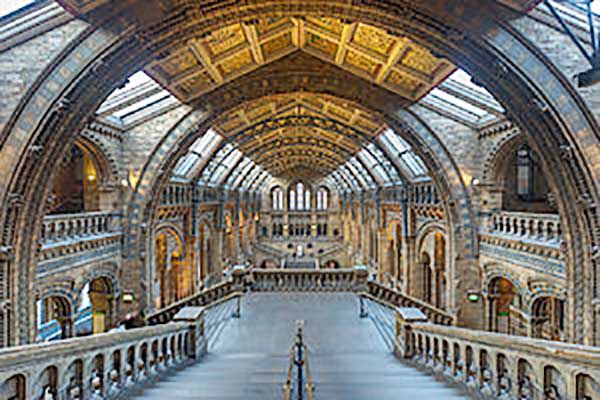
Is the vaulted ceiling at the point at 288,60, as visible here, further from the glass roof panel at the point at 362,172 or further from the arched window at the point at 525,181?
the glass roof panel at the point at 362,172

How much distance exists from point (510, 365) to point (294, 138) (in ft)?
73.0

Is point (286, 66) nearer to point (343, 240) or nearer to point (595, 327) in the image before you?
point (595, 327)

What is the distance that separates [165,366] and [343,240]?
127 ft

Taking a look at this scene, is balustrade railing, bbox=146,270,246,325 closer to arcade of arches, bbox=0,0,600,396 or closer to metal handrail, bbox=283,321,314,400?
arcade of arches, bbox=0,0,600,396

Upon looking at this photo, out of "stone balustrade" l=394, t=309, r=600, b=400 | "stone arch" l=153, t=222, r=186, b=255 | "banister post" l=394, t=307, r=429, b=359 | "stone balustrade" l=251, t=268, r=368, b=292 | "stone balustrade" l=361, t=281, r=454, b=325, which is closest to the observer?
"stone balustrade" l=394, t=309, r=600, b=400

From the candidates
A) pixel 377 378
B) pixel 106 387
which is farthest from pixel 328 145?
pixel 106 387

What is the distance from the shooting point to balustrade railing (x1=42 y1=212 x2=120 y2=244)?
11.4 metres

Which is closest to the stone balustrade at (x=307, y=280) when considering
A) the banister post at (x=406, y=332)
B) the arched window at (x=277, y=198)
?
the banister post at (x=406, y=332)

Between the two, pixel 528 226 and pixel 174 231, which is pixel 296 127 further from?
pixel 528 226

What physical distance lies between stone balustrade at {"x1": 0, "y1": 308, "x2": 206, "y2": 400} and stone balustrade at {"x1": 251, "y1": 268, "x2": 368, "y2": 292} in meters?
8.37

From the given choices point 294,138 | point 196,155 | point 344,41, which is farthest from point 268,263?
point 344,41

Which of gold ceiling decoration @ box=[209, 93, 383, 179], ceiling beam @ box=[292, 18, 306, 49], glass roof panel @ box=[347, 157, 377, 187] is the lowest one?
glass roof panel @ box=[347, 157, 377, 187]

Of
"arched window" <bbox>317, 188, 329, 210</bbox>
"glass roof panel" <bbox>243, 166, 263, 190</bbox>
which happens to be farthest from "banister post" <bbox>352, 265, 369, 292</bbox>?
"arched window" <bbox>317, 188, 329, 210</bbox>

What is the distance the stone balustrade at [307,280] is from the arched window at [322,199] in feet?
106
